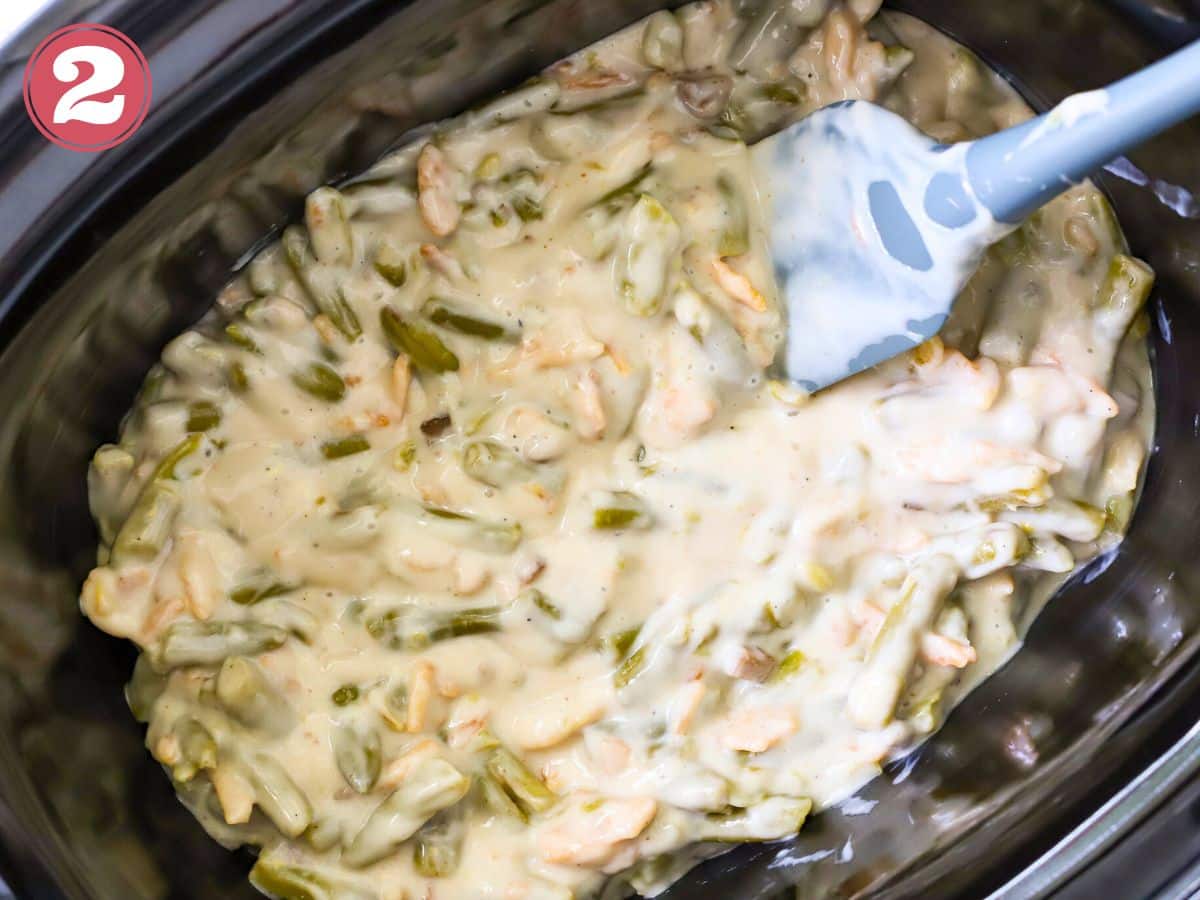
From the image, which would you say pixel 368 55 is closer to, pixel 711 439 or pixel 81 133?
pixel 81 133

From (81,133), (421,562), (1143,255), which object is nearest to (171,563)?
(421,562)

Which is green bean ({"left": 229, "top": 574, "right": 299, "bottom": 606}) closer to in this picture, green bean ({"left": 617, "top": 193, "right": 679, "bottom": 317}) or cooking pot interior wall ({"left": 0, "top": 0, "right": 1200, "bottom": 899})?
cooking pot interior wall ({"left": 0, "top": 0, "right": 1200, "bottom": 899})

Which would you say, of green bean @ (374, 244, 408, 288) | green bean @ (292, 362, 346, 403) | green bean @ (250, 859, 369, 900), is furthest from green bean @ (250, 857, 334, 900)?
green bean @ (374, 244, 408, 288)

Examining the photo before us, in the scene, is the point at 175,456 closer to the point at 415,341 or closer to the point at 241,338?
the point at 241,338

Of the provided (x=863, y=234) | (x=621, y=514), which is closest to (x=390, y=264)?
(x=621, y=514)

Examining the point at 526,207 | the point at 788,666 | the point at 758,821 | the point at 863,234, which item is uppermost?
the point at 526,207

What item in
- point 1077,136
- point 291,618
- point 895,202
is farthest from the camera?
point 291,618

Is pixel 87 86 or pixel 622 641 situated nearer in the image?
pixel 87 86
